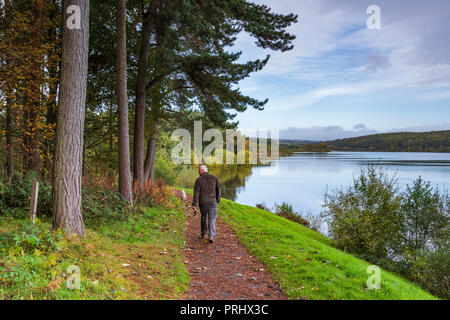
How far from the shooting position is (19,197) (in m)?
6.92

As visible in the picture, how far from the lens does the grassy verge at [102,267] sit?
349 centimetres

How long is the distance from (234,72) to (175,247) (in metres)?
6.98

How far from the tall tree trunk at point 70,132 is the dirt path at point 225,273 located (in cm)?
271

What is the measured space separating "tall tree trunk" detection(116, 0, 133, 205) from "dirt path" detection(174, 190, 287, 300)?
3017mm

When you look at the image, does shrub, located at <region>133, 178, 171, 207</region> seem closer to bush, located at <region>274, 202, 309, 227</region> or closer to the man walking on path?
the man walking on path

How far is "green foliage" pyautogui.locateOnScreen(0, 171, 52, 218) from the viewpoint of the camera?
652cm

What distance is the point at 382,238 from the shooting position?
1498cm

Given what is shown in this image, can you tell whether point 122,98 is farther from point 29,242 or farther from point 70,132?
point 29,242

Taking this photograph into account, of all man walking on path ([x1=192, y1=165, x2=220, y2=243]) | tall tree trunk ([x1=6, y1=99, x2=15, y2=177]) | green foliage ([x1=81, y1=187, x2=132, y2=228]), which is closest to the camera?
green foliage ([x1=81, y1=187, x2=132, y2=228])

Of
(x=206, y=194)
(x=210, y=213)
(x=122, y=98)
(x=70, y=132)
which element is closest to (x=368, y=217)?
(x=210, y=213)

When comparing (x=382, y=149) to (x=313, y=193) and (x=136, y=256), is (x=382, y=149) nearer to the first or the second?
(x=313, y=193)

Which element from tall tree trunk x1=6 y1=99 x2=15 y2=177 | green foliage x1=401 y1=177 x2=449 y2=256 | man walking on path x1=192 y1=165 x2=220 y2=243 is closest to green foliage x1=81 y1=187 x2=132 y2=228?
man walking on path x1=192 y1=165 x2=220 y2=243

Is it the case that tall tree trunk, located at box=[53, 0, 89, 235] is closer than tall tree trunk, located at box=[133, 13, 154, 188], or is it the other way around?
tall tree trunk, located at box=[53, 0, 89, 235]

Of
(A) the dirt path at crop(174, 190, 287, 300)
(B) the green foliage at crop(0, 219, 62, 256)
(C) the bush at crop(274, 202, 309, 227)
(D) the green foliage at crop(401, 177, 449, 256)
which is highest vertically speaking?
(B) the green foliage at crop(0, 219, 62, 256)
